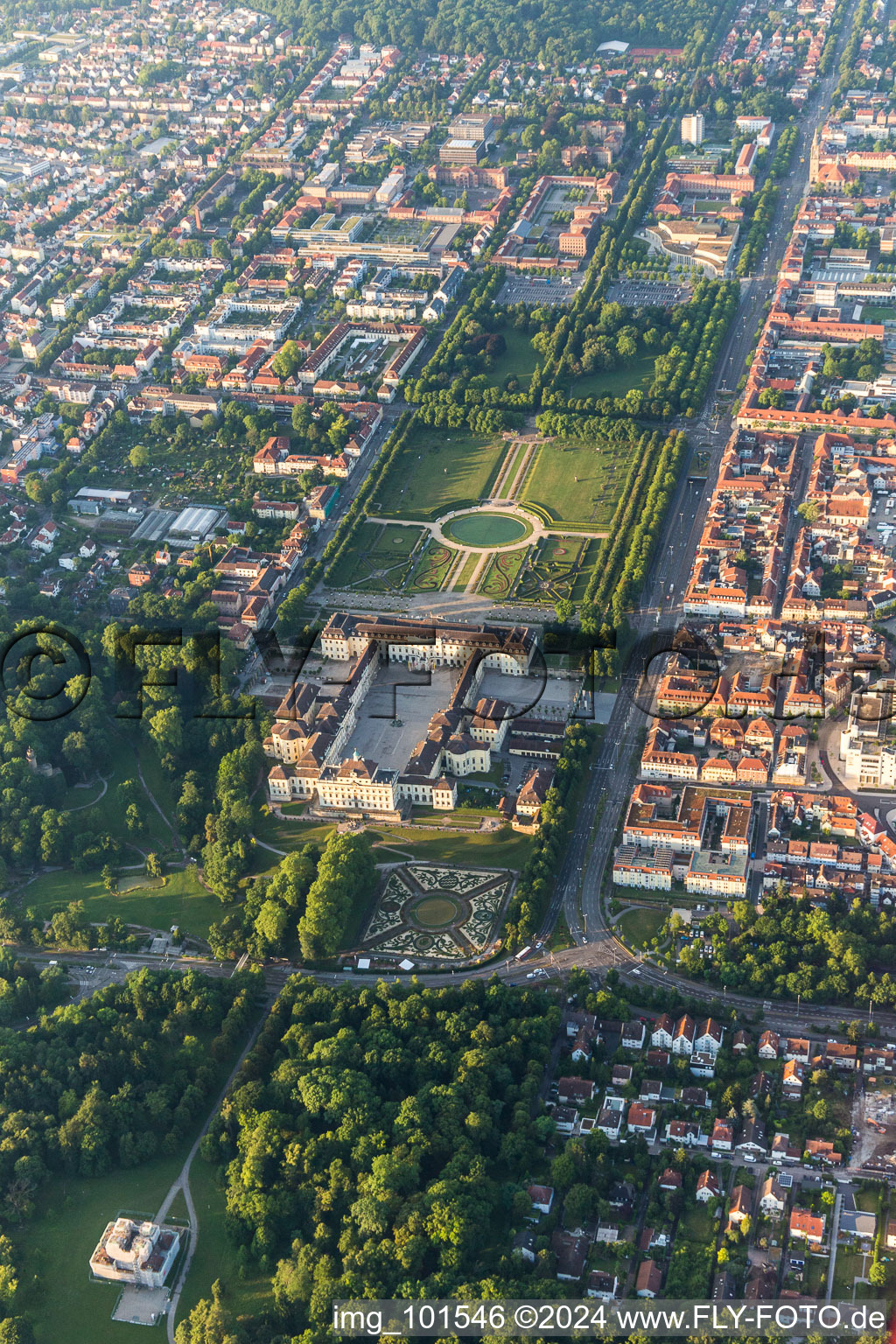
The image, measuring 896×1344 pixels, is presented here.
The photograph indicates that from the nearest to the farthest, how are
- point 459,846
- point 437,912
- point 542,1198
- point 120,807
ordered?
1. point 542,1198
2. point 437,912
3. point 459,846
4. point 120,807

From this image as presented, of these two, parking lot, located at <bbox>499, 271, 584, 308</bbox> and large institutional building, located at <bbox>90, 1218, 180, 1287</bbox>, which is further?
parking lot, located at <bbox>499, 271, 584, 308</bbox>

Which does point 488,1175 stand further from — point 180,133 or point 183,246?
point 180,133

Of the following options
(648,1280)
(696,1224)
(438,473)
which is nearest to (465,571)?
(438,473)

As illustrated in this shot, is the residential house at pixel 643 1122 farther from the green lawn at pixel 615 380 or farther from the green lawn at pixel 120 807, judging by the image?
the green lawn at pixel 615 380

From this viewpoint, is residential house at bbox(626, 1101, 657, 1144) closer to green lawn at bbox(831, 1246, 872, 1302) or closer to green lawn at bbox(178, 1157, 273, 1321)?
green lawn at bbox(831, 1246, 872, 1302)

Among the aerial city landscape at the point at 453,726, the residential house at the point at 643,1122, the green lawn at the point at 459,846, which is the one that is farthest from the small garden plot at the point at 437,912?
the residential house at the point at 643,1122

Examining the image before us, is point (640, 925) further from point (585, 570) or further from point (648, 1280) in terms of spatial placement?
point (585, 570)

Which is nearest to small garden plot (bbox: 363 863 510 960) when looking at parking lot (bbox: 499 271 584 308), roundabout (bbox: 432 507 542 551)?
roundabout (bbox: 432 507 542 551)
